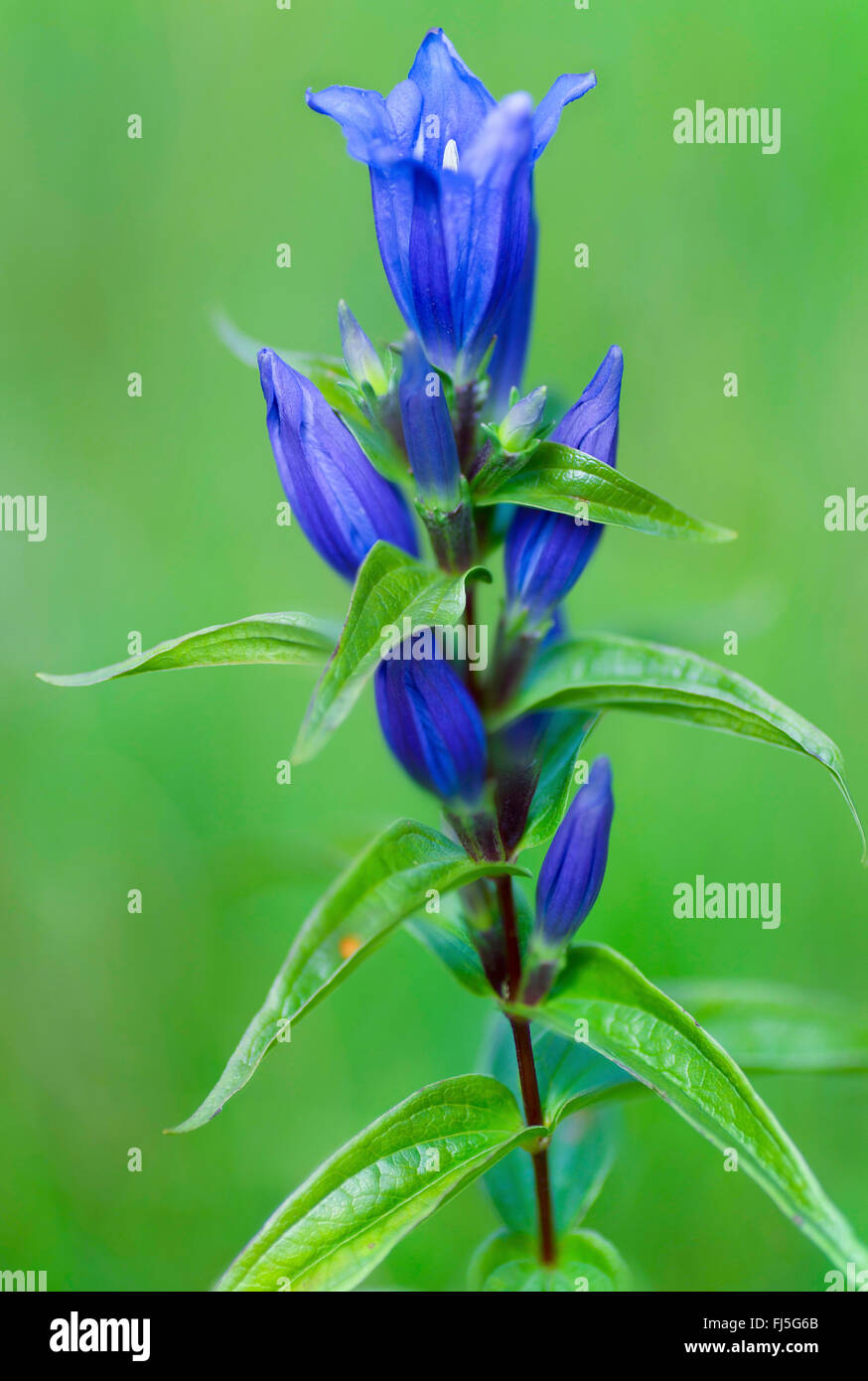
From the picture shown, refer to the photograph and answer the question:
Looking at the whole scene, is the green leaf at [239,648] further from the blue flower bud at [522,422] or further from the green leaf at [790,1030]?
the green leaf at [790,1030]

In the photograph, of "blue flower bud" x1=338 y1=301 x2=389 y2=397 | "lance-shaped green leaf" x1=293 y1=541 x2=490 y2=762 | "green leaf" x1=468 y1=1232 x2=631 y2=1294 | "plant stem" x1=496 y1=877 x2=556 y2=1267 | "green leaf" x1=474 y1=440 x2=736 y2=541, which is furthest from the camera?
"green leaf" x1=468 y1=1232 x2=631 y2=1294

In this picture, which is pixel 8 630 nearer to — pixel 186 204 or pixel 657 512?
pixel 186 204

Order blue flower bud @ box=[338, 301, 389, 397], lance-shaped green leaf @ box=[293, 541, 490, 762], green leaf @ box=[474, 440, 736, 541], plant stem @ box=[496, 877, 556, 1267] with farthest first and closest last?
plant stem @ box=[496, 877, 556, 1267], blue flower bud @ box=[338, 301, 389, 397], green leaf @ box=[474, 440, 736, 541], lance-shaped green leaf @ box=[293, 541, 490, 762]

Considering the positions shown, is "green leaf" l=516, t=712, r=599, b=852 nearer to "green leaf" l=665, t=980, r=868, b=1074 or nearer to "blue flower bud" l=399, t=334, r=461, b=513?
"blue flower bud" l=399, t=334, r=461, b=513

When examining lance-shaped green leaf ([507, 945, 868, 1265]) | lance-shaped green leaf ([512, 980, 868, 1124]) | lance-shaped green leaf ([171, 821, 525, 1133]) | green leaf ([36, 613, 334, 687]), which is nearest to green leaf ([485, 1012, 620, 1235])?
lance-shaped green leaf ([512, 980, 868, 1124])

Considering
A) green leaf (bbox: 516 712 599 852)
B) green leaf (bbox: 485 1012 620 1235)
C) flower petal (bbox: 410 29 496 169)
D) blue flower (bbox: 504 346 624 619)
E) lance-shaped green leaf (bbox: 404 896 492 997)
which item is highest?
flower petal (bbox: 410 29 496 169)
